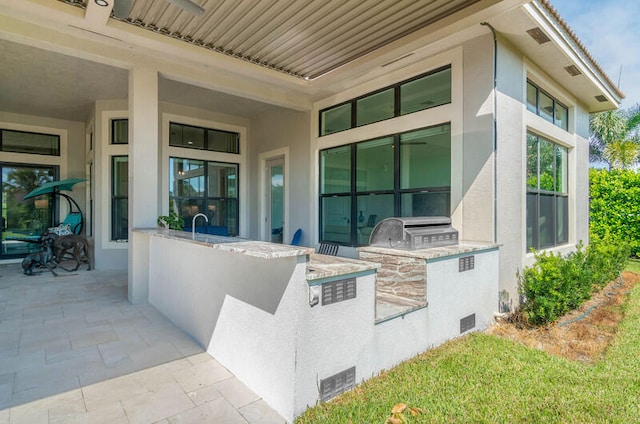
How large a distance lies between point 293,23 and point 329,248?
11.9 feet

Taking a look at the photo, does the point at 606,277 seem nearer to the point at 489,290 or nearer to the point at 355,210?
the point at 489,290

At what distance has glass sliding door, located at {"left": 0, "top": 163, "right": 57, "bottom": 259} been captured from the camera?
7.37 m

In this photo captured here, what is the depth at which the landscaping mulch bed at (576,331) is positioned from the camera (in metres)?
3.22

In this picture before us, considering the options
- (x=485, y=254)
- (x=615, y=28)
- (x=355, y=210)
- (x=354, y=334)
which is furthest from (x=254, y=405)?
(x=615, y=28)

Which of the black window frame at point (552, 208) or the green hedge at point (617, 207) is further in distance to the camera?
the green hedge at point (617, 207)

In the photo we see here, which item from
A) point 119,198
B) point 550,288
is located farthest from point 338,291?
point 119,198

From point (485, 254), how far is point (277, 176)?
495 cm

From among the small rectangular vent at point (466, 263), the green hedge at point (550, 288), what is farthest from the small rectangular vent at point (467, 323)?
the green hedge at point (550, 288)

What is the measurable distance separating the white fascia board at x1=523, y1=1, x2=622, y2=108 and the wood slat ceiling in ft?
2.61

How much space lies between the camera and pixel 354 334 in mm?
2250

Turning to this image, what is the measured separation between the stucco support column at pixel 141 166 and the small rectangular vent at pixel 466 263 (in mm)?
3868

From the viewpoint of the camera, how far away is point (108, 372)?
2492 mm

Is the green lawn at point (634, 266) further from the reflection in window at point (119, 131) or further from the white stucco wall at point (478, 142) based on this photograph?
the reflection in window at point (119, 131)

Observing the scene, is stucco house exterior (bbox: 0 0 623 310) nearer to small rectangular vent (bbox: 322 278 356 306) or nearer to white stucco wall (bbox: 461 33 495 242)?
white stucco wall (bbox: 461 33 495 242)
